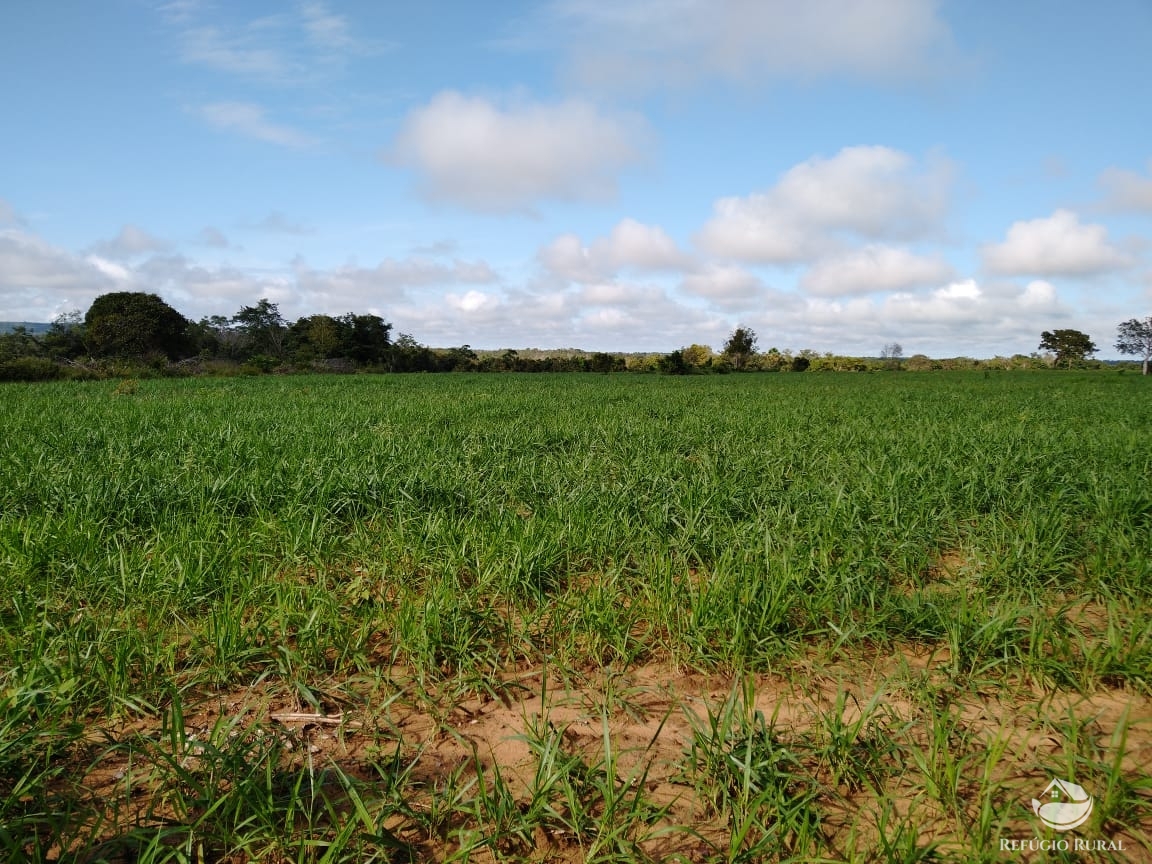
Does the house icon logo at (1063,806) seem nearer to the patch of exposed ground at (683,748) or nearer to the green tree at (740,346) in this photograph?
the patch of exposed ground at (683,748)

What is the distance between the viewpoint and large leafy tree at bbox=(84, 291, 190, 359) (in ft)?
157

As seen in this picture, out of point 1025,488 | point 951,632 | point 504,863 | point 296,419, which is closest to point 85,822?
point 504,863

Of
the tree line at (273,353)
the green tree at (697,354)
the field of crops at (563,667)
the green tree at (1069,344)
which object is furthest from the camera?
the green tree at (1069,344)

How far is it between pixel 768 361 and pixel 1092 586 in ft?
225

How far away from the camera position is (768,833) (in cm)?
168

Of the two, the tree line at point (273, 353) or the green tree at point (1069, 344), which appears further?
the green tree at point (1069, 344)

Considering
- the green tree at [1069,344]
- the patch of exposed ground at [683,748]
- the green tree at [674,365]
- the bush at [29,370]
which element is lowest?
the patch of exposed ground at [683,748]

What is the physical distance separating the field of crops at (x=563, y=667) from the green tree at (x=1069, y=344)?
10311cm

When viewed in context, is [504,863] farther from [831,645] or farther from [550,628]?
[831,645]

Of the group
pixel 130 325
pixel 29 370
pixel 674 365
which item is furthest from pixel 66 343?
pixel 674 365

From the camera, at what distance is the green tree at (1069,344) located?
3362 inches

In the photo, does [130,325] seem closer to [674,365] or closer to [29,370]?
[29,370]

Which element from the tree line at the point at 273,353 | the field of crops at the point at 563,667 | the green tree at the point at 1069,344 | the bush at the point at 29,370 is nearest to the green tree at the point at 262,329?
the tree line at the point at 273,353

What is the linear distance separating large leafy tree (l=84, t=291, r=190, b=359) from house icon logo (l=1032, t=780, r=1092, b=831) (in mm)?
60134
